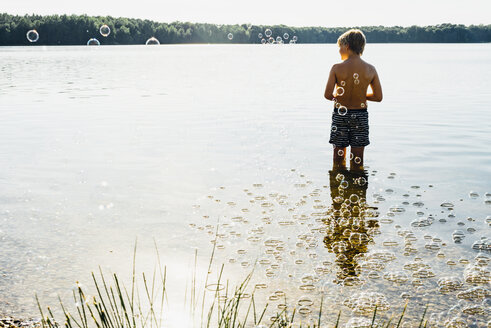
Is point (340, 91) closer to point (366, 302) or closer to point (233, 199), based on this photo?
point (233, 199)

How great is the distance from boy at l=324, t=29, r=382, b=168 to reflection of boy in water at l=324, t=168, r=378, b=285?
766 millimetres

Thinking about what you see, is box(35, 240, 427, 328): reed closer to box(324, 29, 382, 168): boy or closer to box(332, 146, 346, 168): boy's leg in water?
box(324, 29, 382, 168): boy

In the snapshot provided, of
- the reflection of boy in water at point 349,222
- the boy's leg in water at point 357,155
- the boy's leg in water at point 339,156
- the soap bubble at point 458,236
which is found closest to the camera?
the reflection of boy in water at point 349,222

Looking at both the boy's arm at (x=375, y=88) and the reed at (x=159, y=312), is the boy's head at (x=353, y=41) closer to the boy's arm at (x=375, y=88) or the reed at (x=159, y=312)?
the boy's arm at (x=375, y=88)

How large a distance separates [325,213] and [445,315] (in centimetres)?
331

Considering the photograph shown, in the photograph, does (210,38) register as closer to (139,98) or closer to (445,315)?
(139,98)

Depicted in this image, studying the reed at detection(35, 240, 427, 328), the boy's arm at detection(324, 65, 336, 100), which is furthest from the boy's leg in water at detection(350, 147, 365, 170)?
the reed at detection(35, 240, 427, 328)

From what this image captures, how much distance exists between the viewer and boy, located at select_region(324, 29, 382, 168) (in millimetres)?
9273

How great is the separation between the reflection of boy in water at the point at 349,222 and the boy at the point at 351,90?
766 mm

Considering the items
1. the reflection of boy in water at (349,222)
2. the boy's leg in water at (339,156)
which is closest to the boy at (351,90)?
the boy's leg in water at (339,156)

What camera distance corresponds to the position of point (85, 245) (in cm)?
698

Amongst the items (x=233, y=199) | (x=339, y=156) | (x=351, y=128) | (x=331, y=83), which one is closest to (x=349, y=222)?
(x=233, y=199)

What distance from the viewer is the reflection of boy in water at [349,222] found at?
6.26 m

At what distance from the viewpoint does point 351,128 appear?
9.63m
